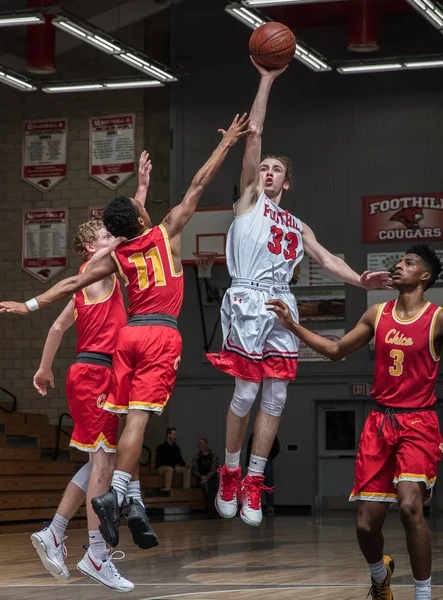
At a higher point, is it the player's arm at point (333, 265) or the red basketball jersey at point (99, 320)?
the player's arm at point (333, 265)

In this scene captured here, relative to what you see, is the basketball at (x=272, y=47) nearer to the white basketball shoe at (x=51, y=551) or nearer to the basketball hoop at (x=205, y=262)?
the white basketball shoe at (x=51, y=551)

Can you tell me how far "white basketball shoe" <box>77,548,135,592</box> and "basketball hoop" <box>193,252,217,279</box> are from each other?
13694 mm

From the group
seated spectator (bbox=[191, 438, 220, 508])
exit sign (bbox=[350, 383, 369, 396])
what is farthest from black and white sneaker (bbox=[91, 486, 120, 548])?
exit sign (bbox=[350, 383, 369, 396])

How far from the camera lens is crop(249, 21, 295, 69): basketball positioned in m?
7.17

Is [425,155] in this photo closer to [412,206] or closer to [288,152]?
[412,206]

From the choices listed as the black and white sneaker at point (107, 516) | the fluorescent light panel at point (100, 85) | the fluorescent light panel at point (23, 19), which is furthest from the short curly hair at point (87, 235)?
the fluorescent light panel at point (100, 85)

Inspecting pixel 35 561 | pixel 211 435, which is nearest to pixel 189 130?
pixel 211 435

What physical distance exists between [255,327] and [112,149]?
15.1 metres

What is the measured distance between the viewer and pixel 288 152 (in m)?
21.6

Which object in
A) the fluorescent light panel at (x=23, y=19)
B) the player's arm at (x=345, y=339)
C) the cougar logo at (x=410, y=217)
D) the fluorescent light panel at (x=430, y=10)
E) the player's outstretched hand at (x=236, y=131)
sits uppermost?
the fluorescent light panel at (x=430, y=10)

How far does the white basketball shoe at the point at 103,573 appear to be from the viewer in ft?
22.7

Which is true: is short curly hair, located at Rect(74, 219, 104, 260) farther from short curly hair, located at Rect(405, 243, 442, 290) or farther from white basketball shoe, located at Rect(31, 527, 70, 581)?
short curly hair, located at Rect(405, 243, 442, 290)

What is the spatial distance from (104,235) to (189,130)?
570 inches

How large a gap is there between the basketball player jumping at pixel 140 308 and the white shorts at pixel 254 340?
1.79ft
